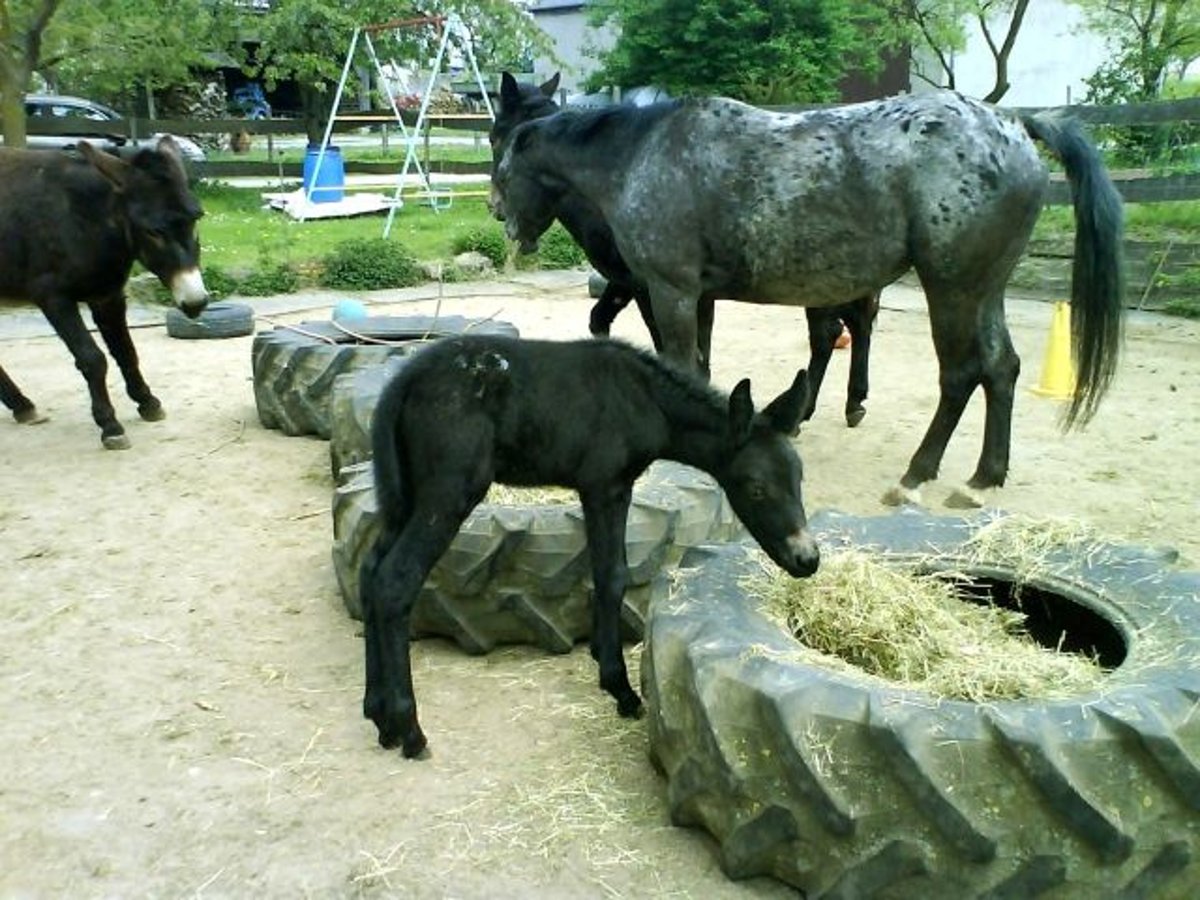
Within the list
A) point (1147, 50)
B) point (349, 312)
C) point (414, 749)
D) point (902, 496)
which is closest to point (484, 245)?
point (349, 312)

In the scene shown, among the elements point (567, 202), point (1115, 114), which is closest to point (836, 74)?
point (1115, 114)

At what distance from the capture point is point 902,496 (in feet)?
17.1

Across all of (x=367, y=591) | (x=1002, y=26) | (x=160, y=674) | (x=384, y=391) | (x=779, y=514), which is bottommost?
(x=160, y=674)

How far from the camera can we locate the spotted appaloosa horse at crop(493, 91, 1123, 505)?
482 centimetres

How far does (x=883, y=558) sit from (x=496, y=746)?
126cm

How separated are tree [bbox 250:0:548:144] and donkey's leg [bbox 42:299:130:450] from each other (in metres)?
15.9

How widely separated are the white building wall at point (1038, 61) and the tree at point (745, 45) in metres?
8.52

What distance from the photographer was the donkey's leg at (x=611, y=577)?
10.7 feet

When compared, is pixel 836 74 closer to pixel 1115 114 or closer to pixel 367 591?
pixel 1115 114

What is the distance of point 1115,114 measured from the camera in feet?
35.3

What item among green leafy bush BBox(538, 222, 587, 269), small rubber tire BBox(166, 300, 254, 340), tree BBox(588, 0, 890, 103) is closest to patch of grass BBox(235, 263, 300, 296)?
small rubber tire BBox(166, 300, 254, 340)

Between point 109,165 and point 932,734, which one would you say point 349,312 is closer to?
point 109,165

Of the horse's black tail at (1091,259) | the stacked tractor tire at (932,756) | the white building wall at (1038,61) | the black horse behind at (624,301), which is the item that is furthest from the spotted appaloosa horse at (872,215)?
the white building wall at (1038,61)

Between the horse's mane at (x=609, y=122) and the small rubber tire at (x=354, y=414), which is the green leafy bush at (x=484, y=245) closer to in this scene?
the horse's mane at (x=609, y=122)
